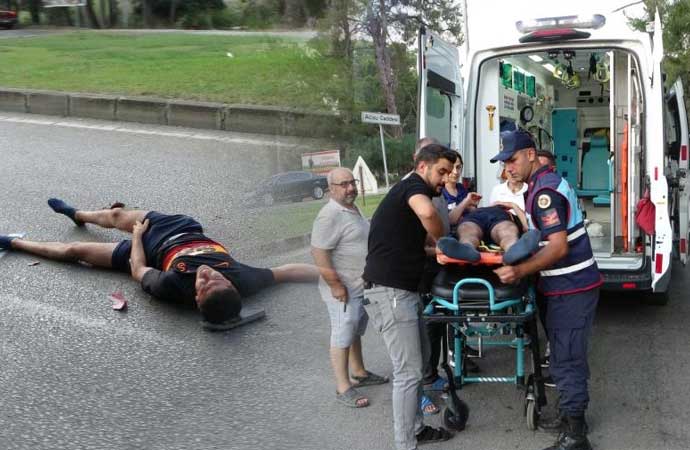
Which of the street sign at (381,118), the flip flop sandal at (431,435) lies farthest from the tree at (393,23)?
the flip flop sandal at (431,435)

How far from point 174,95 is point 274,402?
3471mm

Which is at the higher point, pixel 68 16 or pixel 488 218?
pixel 68 16

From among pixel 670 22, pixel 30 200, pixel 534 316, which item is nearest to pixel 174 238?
pixel 30 200

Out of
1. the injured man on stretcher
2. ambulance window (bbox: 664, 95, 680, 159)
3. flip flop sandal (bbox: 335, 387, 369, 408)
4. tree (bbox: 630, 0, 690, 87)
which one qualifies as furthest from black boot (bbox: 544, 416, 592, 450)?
tree (bbox: 630, 0, 690, 87)

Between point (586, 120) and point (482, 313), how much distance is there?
7843mm

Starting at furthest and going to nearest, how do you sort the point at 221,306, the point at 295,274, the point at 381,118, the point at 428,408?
the point at 381,118 < the point at 295,274 < the point at 221,306 < the point at 428,408

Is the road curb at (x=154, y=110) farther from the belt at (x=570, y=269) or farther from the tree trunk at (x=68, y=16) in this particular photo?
the belt at (x=570, y=269)

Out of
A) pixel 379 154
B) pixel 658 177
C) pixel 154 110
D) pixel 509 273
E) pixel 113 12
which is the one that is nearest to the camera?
pixel 509 273

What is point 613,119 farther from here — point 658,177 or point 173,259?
point 173,259

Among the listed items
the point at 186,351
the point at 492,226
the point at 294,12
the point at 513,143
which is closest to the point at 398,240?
the point at 513,143

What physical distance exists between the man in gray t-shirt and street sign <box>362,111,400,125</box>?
5.05 metres

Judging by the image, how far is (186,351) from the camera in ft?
17.5

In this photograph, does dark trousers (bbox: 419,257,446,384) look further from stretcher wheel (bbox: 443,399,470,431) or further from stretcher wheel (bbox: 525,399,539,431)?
stretcher wheel (bbox: 525,399,539,431)

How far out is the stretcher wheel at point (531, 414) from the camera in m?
4.24
